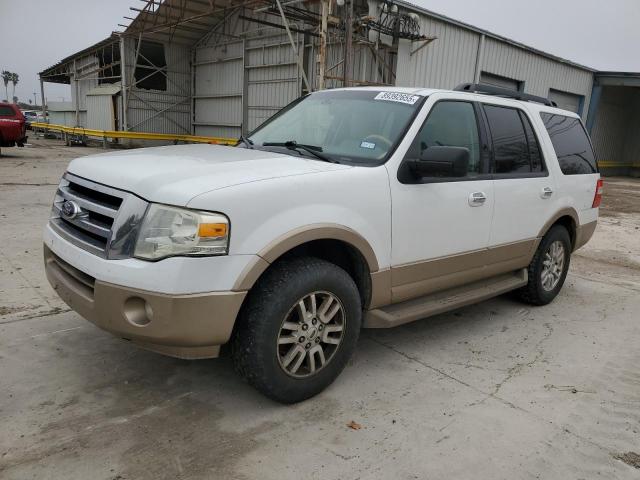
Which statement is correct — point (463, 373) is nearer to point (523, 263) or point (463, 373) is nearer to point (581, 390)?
point (581, 390)

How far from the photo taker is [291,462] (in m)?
2.50

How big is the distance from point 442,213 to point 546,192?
155 cm

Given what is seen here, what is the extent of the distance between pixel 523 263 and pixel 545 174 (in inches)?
32.3

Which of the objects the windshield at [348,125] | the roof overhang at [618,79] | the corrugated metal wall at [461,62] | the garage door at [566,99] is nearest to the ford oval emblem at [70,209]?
the windshield at [348,125]

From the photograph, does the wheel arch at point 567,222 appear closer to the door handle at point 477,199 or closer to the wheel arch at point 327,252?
the door handle at point 477,199

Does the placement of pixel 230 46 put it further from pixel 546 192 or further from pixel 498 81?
pixel 546 192

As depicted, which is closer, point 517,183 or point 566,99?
point 517,183

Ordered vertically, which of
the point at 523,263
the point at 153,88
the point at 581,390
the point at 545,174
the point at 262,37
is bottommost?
the point at 581,390

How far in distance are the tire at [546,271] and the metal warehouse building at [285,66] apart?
29.9 ft

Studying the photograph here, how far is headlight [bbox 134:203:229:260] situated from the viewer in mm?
2453

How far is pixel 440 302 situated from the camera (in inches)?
146

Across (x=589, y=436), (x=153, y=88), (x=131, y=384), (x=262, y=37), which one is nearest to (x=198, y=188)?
(x=131, y=384)

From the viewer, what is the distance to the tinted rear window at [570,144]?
4.79 meters

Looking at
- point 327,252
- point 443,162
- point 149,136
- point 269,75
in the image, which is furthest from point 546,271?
point 149,136
